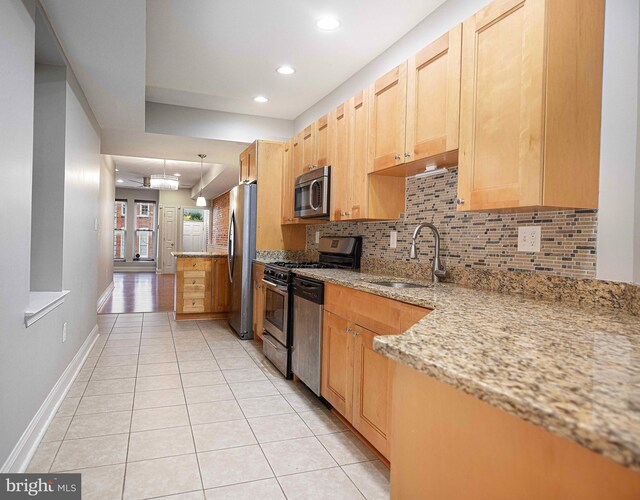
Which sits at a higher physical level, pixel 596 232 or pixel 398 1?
pixel 398 1

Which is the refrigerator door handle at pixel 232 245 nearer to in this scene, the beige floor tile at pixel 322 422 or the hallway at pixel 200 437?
the hallway at pixel 200 437

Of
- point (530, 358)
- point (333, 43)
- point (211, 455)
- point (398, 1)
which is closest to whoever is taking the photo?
point (530, 358)

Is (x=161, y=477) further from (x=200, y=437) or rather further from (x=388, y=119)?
(x=388, y=119)

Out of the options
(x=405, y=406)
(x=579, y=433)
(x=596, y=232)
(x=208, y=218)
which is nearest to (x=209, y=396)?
(x=405, y=406)

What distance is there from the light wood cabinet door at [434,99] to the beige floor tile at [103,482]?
7.11 ft

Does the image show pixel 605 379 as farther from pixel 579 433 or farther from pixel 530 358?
pixel 579 433

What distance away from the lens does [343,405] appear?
2418mm

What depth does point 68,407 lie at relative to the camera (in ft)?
8.67

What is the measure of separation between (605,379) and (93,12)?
2634 millimetres

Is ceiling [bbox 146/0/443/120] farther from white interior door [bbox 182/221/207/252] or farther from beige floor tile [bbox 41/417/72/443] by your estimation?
white interior door [bbox 182/221/207/252]

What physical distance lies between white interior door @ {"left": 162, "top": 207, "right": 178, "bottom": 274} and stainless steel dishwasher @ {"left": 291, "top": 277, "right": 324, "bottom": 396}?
9601mm

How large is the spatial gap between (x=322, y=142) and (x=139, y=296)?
5.36 metres

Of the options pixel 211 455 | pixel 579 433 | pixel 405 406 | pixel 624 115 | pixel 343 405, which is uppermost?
pixel 624 115

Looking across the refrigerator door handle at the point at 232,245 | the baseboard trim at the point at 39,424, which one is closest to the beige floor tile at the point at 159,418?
the baseboard trim at the point at 39,424
